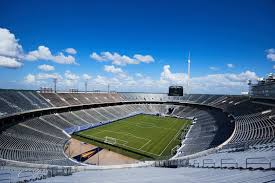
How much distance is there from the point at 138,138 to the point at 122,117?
24.5 m

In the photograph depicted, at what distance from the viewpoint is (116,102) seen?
83062 mm

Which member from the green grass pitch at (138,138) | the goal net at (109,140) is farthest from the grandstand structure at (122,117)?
the goal net at (109,140)

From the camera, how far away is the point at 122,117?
7094 centimetres

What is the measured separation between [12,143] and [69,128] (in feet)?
53.5

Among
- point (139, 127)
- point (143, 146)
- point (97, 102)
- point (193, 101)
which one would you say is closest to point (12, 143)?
point (143, 146)

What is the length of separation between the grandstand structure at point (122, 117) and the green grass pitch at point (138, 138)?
315cm

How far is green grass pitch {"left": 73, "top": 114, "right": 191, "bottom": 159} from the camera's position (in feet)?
125

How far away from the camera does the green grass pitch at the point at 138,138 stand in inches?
1501

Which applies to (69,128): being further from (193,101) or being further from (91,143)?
(193,101)

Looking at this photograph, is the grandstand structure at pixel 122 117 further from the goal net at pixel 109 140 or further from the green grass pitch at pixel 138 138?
the goal net at pixel 109 140

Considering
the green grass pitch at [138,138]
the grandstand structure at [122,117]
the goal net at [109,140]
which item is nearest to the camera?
the grandstand structure at [122,117]

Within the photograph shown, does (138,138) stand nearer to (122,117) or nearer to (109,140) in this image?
(109,140)

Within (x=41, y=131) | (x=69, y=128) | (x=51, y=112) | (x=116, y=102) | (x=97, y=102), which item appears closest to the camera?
(x=41, y=131)

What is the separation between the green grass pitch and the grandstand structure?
3.15m
